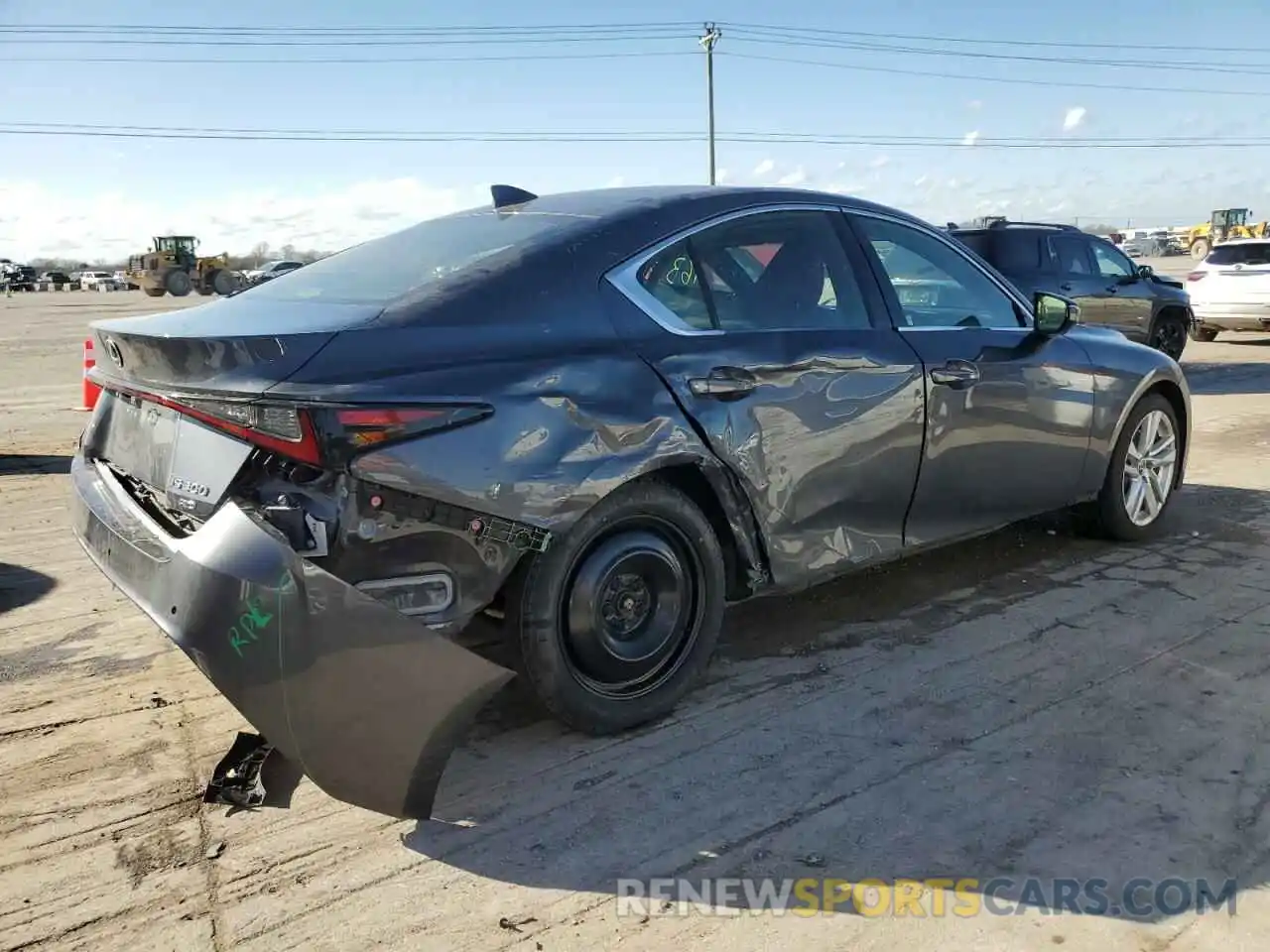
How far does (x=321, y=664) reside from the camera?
2.57m

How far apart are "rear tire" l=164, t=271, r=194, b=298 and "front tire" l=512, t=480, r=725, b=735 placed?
45.2 meters

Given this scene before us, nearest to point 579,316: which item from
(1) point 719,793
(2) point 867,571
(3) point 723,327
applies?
(3) point 723,327

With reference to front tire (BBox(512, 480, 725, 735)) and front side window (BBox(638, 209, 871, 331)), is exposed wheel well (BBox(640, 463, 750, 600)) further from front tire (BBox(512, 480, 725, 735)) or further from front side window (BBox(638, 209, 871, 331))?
front side window (BBox(638, 209, 871, 331))

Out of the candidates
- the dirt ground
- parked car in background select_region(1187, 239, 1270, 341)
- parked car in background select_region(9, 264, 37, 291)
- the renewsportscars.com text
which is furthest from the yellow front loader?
the renewsportscars.com text

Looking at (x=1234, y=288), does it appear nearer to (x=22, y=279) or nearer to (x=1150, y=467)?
(x=1150, y=467)

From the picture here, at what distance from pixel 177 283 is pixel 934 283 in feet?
147

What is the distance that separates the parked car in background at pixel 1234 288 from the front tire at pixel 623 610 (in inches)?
600

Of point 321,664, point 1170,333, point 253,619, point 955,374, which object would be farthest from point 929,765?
point 1170,333

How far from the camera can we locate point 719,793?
3.04 meters

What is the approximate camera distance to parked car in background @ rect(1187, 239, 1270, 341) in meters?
15.6

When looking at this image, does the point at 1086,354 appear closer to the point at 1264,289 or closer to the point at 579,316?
the point at 579,316

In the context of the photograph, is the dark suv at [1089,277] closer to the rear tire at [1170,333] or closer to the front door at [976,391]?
the rear tire at [1170,333]

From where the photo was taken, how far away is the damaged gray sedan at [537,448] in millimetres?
2645

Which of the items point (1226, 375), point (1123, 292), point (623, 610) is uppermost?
point (1123, 292)
